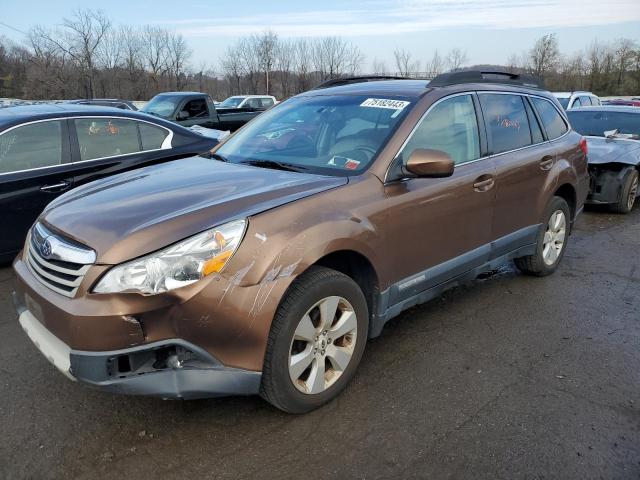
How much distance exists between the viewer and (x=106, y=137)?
5.48m

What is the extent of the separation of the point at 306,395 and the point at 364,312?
1.89ft

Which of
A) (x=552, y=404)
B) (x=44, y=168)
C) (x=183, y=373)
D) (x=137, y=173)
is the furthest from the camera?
(x=44, y=168)

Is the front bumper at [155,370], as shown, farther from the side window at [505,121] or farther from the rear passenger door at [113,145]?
A: the rear passenger door at [113,145]

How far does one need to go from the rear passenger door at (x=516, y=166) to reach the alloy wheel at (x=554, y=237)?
0.35 metres

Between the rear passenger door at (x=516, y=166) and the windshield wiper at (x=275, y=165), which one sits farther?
the rear passenger door at (x=516, y=166)

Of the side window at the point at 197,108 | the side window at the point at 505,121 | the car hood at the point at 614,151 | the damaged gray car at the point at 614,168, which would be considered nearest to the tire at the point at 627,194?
the damaged gray car at the point at 614,168

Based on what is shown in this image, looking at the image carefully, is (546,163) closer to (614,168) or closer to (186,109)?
(614,168)

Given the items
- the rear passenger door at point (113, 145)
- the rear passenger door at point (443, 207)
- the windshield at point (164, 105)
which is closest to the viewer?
the rear passenger door at point (443, 207)

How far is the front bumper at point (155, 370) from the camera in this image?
7.43ft

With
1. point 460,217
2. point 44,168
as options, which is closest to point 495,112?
point 460,217

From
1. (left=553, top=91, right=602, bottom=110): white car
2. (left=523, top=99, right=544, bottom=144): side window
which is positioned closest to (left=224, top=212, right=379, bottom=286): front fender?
(left=523, top=99, right=544, bottom=144): side window

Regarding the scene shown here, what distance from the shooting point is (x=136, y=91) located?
1875 inches

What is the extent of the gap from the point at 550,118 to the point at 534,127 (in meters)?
0.45

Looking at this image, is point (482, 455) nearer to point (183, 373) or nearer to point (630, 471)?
point (630, 471)
